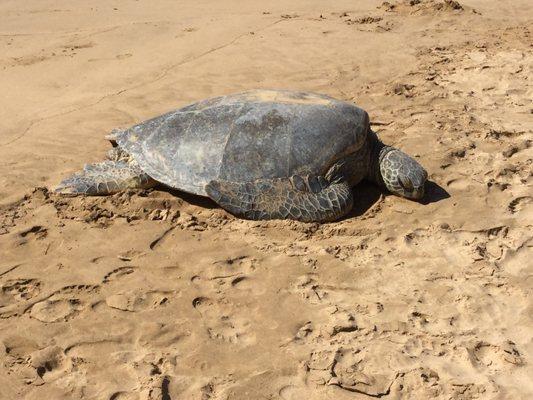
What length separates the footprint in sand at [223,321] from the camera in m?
3.08

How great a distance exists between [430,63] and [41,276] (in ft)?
19.7

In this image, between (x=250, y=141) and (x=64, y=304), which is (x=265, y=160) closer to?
(x=250, y=141)

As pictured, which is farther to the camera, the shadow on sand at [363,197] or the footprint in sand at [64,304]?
the shadow on sand at [363,197]

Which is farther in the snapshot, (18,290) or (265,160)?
(265,160)

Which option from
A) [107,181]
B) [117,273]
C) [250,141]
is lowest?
[117,273]

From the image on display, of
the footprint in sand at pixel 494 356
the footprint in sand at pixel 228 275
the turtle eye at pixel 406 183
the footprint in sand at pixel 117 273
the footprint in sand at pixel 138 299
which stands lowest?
the footprint in sand at pixel 494 356

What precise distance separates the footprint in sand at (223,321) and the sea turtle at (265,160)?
105 centimetres

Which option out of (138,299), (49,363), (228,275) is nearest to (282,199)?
(228,275)

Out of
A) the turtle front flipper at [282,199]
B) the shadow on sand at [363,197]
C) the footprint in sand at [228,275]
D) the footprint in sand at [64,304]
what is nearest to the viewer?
the footprint in sand at [64,304]

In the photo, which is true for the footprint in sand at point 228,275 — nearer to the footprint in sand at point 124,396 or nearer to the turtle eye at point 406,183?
the footprint in sand at point 124,396

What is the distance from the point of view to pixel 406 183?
173 inches

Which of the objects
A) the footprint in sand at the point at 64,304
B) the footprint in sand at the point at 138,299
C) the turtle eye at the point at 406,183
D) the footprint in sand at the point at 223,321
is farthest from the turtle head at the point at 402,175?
the footprint in sand at the point at 64,304

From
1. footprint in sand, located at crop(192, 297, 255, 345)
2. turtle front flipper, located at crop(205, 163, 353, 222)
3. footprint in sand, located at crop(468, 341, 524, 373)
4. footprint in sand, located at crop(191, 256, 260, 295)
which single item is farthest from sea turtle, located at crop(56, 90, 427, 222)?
footprint in sand, located at crop(468, 341, 524, 373)

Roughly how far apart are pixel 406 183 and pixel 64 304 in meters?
2.68
